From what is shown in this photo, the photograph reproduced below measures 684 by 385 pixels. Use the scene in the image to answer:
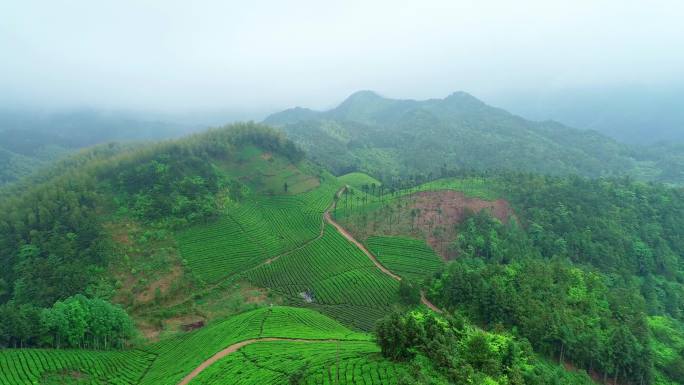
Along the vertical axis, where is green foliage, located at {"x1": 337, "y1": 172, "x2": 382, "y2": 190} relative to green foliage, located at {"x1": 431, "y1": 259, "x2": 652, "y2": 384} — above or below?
above

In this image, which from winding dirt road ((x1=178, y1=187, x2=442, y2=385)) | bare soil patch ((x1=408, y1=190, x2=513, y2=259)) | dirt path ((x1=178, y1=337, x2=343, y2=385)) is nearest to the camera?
dirt path ((x1=178, y1=337, x2=343, y2=385))

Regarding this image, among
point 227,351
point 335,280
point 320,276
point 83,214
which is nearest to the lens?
point 227,351

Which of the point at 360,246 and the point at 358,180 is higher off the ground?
the point at 358,180

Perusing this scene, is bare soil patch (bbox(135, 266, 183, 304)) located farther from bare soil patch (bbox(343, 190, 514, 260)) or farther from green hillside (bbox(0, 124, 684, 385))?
bare soil patch (bbox(343, 190, 514, 260))

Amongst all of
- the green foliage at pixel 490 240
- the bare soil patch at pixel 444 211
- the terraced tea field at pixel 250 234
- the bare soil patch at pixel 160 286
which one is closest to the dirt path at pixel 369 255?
the terraced tea field at pixel 250 234

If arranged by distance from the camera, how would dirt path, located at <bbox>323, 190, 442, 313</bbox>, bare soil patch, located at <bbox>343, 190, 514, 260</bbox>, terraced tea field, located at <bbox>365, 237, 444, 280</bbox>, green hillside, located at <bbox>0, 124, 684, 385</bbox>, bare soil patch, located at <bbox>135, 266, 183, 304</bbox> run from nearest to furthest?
green hillside, located at <bbox>0, 124, 684, 385</bbox>
bare soil patch, located at <bbox>135, 266, 183, 304</bbox>
dirt path, located at <bbox>323, 190, 442, 313</bbox>
terraced tea field, located at <bbox>365, 237, 444, 280</bbox>
bare soil patch, located at <bbox>343, 190, 514, 260</bbox>

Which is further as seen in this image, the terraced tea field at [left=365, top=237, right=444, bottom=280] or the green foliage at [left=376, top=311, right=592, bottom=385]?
the terraced tea field at [left=365, top=237, right=444, bottom=280]

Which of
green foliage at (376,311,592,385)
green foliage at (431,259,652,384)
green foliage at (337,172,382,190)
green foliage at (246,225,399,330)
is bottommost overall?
green foliage at (246,225,399,330)

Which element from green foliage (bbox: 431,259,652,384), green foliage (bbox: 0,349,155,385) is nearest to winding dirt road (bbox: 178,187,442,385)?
green foliage (bbox: 431,259,652,384)

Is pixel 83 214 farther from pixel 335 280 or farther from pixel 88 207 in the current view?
pixel 335 280

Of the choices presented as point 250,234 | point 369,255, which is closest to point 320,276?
point 369,255
